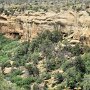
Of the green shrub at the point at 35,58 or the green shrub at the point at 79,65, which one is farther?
the green shrub at the point at 35,58

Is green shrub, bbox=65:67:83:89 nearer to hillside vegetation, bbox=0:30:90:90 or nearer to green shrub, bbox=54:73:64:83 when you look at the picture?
hillside vegetation, bbox=0:30:90:90

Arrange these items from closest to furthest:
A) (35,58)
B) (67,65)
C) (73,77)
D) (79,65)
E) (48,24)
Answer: (73,77)
(79,65)
(67,65)
(35,58)
(48,24)

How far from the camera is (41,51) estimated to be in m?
47.9

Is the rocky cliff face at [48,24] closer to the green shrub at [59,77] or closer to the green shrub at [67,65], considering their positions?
the green shrub at [67,65]

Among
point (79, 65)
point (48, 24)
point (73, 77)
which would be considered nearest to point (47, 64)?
point (79, 65)

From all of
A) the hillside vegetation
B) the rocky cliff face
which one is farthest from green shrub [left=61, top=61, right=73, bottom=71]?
the rocky cliff face

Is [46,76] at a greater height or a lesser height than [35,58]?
lesser

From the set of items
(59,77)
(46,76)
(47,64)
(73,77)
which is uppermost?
(73,77)

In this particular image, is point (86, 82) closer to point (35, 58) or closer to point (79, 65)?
point (79, 65)

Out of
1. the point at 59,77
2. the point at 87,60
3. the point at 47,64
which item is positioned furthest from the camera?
the point at 47,64

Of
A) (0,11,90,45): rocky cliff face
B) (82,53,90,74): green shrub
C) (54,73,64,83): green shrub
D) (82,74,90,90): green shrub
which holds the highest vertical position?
(0,11,90,45): rocky cliff face

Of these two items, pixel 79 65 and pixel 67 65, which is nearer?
pixel 79 65

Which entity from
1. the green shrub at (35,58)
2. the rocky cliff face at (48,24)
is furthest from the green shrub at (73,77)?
the green shrub at (35,58)

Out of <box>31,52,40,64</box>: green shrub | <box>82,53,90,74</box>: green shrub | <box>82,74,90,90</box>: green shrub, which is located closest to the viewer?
<box>82,74,90,90</box>: green shrub
